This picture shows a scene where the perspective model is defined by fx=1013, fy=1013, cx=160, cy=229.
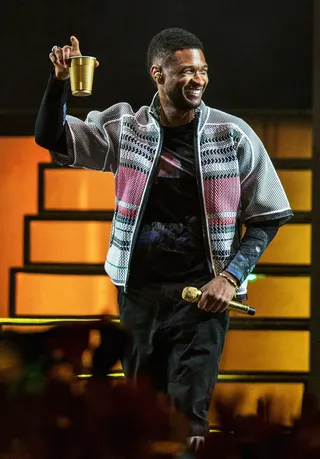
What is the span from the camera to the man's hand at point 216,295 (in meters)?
3.21

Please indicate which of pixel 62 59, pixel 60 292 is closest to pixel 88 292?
pixel 60 292

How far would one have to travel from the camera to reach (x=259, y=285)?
594 cm

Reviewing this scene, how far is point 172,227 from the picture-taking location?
130 inches

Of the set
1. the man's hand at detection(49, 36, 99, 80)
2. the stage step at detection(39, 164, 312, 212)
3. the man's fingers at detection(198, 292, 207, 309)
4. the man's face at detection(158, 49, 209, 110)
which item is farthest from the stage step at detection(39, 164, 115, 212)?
the man's fingers at detection(198, 292, 207, 309)

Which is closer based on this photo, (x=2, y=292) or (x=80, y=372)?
(x=80, y=372)

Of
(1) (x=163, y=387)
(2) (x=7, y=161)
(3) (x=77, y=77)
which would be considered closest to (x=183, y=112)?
(3) (x=77, y=77)

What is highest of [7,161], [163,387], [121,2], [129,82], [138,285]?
[121,2]

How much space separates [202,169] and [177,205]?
0.15m

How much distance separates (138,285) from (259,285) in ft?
8.60

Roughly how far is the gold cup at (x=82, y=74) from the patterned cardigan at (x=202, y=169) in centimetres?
29

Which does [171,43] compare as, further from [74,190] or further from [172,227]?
[74,190]

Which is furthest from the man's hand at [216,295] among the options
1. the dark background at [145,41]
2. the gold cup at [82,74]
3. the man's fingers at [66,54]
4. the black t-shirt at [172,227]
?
the dark background at [145,41]

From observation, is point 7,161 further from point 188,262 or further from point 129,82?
point 188,262

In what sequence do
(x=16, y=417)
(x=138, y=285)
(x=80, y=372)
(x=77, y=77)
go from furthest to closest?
(x=138, y=285)
(x=77, y=77)
(x=80, y=372)
(x=16, y=417)
